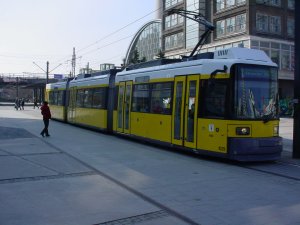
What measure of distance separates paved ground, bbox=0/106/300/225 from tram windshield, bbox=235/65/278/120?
1442 millimetres

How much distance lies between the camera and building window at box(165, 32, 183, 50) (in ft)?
201

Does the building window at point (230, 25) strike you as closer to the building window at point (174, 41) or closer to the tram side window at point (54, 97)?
the building window at point (174, 41)

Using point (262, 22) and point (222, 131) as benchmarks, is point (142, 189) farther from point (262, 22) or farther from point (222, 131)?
point (262, 22)

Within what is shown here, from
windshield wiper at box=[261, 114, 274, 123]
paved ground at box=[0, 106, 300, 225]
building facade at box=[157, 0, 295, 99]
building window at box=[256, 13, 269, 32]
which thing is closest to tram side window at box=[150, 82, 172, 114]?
paved ground at box=[0, 106, 300, 225]

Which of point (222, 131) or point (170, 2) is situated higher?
point (170, 2)

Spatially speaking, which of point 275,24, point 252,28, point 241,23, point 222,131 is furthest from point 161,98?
point 275,24

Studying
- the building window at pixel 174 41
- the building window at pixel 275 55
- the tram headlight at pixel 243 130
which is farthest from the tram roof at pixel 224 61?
the building window at pixel 174 41

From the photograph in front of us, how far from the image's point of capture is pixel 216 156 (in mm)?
13148

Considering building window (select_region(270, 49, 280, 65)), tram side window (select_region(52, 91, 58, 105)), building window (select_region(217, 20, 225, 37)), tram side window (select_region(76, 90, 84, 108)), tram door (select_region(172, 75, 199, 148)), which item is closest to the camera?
tram door (select_region(172, 75, 199, 148))

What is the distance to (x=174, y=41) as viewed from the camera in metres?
63.0

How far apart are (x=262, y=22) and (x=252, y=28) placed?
2.34 m

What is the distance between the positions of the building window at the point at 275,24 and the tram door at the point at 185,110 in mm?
40623

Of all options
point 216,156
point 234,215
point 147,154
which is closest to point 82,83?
point 147,154

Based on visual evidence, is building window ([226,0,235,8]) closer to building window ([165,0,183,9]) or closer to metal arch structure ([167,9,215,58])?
building window ([165,0,183,9])
